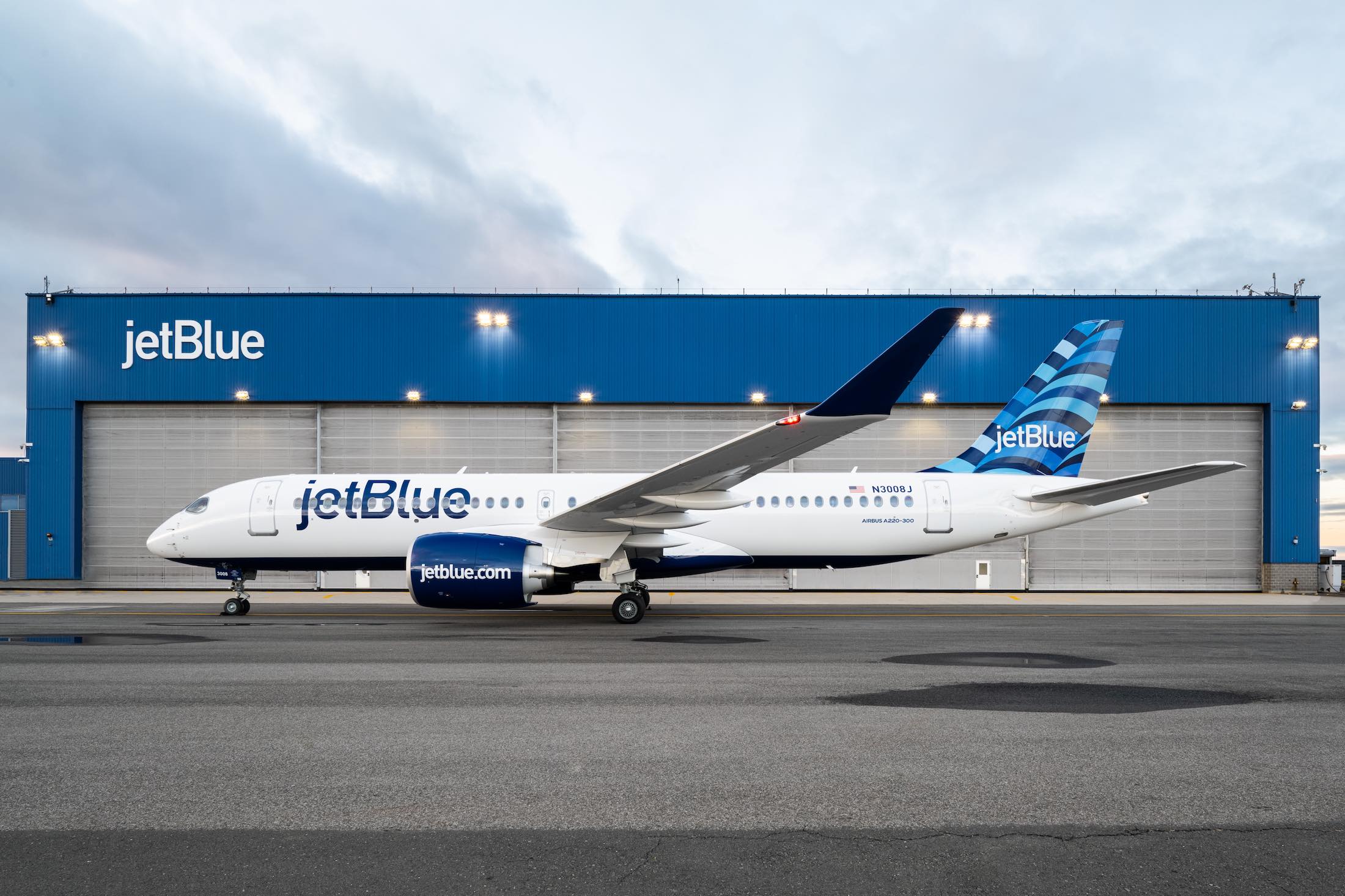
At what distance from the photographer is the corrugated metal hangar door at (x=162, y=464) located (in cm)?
2369

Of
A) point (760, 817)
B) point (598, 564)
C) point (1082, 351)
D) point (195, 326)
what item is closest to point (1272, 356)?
point (1082, 351)

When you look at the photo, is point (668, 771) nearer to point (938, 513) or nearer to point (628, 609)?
point (628, 609)

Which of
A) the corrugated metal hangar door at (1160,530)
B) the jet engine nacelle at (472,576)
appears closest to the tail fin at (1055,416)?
the corrugated metal hangar door at (1160,530)

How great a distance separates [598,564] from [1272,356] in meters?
22.3

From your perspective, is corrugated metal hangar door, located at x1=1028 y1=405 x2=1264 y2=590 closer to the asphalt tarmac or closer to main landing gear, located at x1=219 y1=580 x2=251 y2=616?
the asphalt tarmac

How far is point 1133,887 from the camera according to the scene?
345 cm

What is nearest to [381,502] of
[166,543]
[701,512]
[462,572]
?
[462,572]

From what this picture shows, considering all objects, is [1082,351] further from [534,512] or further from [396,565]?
[396,565]

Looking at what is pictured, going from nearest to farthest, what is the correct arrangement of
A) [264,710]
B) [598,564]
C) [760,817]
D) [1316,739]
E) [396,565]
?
[760,817], [1316,739], [264,710], [598,564], [396,565]

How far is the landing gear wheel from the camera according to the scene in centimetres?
1409

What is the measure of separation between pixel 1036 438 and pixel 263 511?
16289mm

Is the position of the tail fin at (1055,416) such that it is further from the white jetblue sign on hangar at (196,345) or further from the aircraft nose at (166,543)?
the white jetblue sign on hangar at (196,345)

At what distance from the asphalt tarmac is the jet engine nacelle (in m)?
2.17

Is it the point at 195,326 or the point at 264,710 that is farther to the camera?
the point at 195,326
